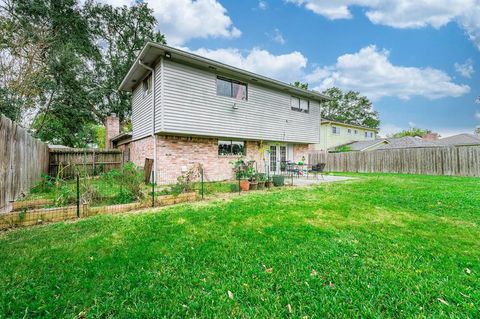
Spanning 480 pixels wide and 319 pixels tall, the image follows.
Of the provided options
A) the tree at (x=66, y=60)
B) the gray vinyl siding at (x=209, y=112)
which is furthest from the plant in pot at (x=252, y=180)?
the tree at (x=66, y=60)

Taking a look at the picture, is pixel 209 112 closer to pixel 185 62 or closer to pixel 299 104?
pixel 185 62

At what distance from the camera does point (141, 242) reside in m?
3.33

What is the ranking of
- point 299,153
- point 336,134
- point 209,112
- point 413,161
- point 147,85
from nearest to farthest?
point 209,112 < point 147,85 < point 299,153 < point 413,161 < point 336,134

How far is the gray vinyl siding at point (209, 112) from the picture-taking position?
942 cm

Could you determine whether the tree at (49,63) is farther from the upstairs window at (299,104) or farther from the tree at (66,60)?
the upstairs window at (299,104)

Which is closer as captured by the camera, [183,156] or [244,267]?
[244,267]

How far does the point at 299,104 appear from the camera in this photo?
14.9m

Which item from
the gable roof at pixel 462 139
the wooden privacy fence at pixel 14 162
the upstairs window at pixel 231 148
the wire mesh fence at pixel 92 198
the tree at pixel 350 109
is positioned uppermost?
the tree at pixel 350 109

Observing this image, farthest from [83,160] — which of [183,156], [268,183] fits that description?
[268,183]

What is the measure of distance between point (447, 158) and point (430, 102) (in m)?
11.2

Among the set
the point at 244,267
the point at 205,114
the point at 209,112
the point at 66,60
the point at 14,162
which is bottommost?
the point at 244,267

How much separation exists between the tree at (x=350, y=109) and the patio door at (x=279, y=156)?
29245 millimetres

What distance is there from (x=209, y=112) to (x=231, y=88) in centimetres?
202

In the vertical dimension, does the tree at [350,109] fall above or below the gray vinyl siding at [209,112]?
above
